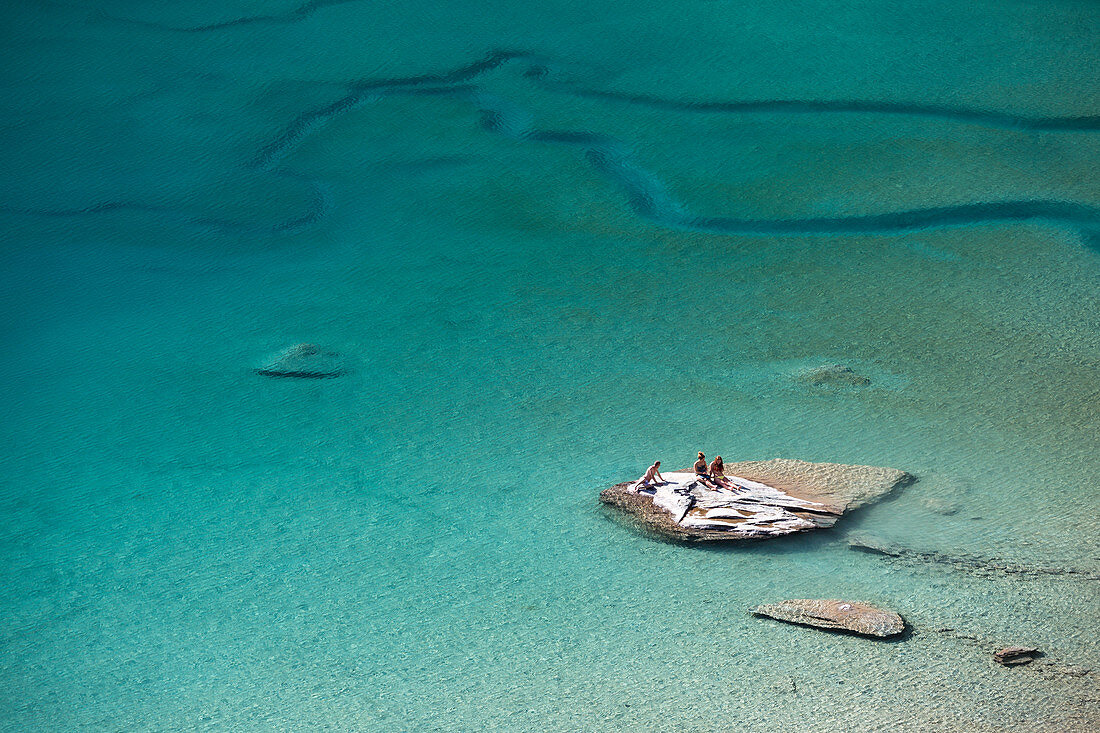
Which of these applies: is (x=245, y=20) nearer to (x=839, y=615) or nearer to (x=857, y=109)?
(x=857, y=109)

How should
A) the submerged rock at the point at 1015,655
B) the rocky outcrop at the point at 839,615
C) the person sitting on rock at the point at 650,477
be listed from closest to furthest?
the submerged rock at the point at 1015,655, the rocky outcrop at the point at 839,615, the person sitting on rock at the point at 650,477

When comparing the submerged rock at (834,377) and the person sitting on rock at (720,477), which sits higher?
the submerged rock at (834,377)

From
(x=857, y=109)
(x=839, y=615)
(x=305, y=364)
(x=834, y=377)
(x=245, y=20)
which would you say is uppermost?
(x=245, y=20)

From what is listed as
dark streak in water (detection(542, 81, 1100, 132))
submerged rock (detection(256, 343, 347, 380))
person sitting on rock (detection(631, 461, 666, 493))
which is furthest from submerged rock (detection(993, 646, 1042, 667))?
dark streak in water (detection(542, 81, 1100, 132))

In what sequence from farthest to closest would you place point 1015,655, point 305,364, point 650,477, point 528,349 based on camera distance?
point 528,349, point 305,364, point 650,477, point 1015,655

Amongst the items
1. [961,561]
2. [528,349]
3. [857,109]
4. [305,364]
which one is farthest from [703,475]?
[857,109]

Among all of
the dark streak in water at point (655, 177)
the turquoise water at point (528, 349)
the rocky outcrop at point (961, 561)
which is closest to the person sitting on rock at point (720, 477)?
the turquoise water at point (528, 349)

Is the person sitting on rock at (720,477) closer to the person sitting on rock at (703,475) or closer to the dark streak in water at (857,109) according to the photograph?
the person sitting on rock at (703,475)

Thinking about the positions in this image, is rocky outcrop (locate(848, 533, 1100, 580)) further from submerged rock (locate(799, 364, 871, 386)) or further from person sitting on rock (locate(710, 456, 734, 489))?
submerged rock (locate(799, 364, 871, 386))
